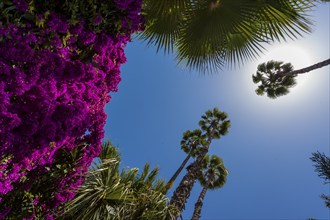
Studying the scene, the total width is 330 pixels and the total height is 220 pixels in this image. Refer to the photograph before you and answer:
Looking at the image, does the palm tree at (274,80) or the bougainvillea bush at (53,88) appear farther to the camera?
the palm tree at (274,80)

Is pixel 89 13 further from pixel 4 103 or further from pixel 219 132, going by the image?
pixel 219 132

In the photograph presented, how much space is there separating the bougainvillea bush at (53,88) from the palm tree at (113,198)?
1.66ft

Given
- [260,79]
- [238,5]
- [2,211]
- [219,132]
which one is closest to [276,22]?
[238,5]

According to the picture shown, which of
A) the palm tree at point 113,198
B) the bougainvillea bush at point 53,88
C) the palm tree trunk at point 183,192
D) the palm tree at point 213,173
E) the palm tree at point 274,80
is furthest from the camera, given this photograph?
the palm tree at point 213,173

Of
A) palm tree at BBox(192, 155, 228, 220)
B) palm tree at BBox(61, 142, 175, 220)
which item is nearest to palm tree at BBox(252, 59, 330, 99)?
palm tree at BBox(192, 155, 228, 220)

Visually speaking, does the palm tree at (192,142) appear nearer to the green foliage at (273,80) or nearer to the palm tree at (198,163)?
the palm tree at (198,163)

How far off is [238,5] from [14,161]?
13.9 feet

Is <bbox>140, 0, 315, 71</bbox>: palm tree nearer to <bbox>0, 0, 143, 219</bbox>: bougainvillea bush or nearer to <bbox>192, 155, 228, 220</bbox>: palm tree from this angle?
<bbox>0, 0, 143, 219</bbox>: bougainvillea bush

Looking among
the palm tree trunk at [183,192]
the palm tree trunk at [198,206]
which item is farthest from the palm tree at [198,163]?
the palm tree trunk at [198,206]

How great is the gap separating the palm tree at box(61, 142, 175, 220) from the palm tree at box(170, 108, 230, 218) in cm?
92

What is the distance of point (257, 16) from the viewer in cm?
534

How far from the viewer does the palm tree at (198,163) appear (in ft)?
24.3

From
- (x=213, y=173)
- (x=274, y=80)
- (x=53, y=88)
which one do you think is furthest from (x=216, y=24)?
(x=213, y=173)

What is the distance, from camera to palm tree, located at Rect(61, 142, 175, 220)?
501cm
